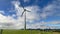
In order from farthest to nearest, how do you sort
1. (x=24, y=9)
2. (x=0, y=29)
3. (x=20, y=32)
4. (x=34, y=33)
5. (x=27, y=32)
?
1. (x=24, y=9)
2. (x=34, y=33)
3. (x=27, y=32)
4. (x=20, y=32)
5. (x=0, y=29)

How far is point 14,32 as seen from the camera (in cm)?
1338

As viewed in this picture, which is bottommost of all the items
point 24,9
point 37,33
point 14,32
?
point 37,33

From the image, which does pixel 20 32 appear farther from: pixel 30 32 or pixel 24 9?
pixel 24 9

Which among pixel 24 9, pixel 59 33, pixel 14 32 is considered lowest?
pixel 59 33

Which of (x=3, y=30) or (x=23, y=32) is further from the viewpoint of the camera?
(x=23, y=32)

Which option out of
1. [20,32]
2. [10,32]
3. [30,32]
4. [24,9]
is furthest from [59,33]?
[10,32]

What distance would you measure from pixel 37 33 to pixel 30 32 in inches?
88.7

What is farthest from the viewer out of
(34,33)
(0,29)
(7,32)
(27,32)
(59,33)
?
(59,33)

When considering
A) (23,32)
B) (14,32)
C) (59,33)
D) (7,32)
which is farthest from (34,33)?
(59,33)

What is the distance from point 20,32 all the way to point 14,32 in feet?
4.10

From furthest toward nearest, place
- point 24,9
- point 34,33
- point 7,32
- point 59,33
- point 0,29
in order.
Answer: point 59,33, point 24,9, point 34,33, point 7,32, point 0,29

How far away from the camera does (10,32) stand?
12.6m

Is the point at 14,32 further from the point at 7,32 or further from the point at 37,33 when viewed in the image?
the point at 37,33

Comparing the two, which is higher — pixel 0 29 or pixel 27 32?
pixel 0 29
